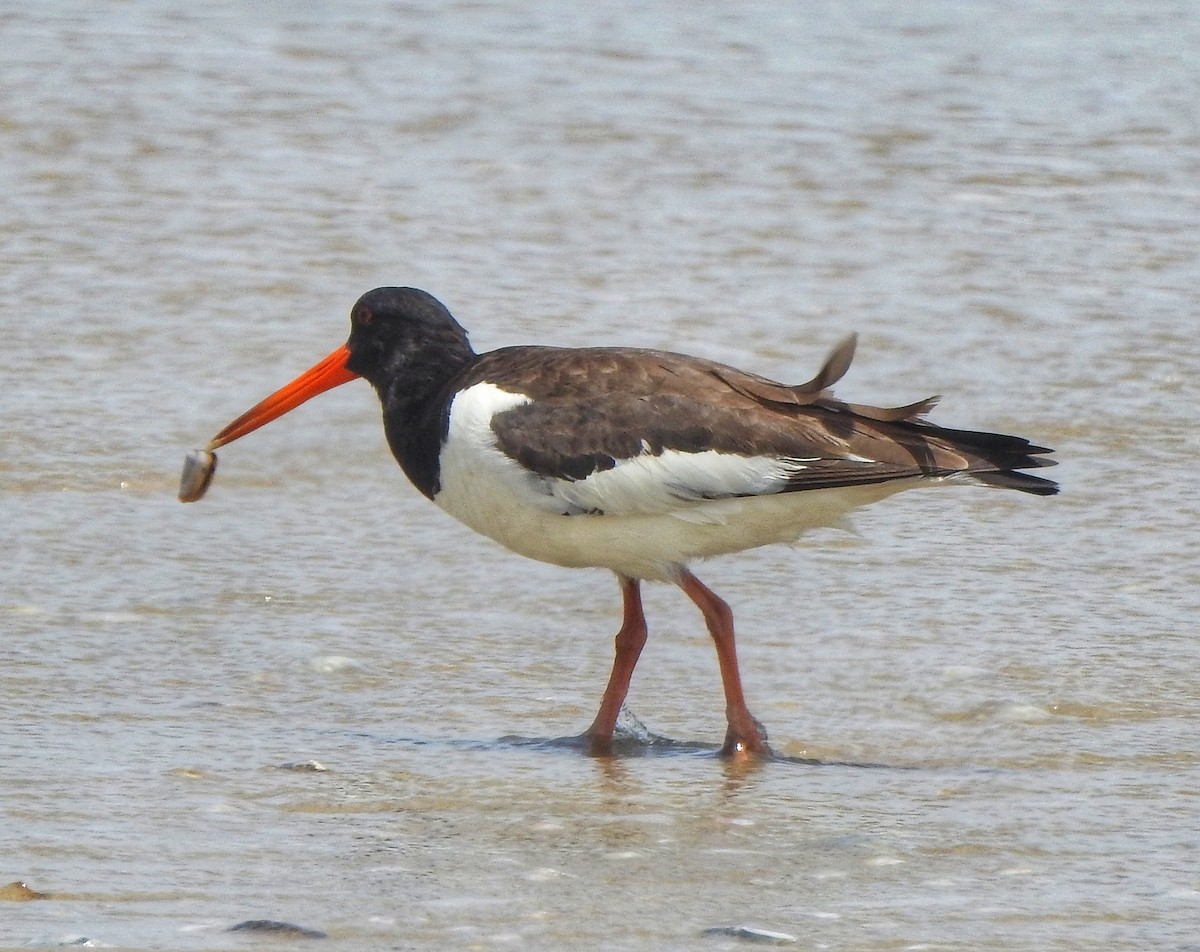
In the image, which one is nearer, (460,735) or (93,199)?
(460,735)

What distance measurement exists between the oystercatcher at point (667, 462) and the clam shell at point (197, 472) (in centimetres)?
72

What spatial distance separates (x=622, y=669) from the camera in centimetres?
481

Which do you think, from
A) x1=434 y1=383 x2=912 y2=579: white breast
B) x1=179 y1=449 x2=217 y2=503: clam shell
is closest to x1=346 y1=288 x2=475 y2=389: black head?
x1=434 y1=383 x2=912 y2=579: white breast

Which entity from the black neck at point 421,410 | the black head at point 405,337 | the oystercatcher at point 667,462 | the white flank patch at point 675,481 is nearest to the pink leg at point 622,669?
the oystercatcher at point 667,462

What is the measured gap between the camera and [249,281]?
830 cm

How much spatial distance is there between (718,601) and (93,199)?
16.9ft

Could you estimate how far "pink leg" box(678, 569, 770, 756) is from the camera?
4582 millimetres

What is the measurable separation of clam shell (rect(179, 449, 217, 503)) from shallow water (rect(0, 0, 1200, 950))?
0.29 m

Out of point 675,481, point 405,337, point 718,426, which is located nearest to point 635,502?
point 675,481

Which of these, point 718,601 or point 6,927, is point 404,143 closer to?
point 718,601

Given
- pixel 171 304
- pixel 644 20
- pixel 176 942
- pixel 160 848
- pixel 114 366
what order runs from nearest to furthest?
pixel 176 942
pixel 160 848
pixel 114 366
pixel 171 304
pixel 644 20

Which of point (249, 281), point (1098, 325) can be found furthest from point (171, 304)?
point (1098, 325)

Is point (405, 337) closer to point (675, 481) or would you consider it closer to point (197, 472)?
point (197, 472)

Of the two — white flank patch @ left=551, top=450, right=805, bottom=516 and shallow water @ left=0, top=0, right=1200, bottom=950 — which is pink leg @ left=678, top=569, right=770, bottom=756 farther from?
white flank patch @ left=551, top=450, right=805, bottom=516
